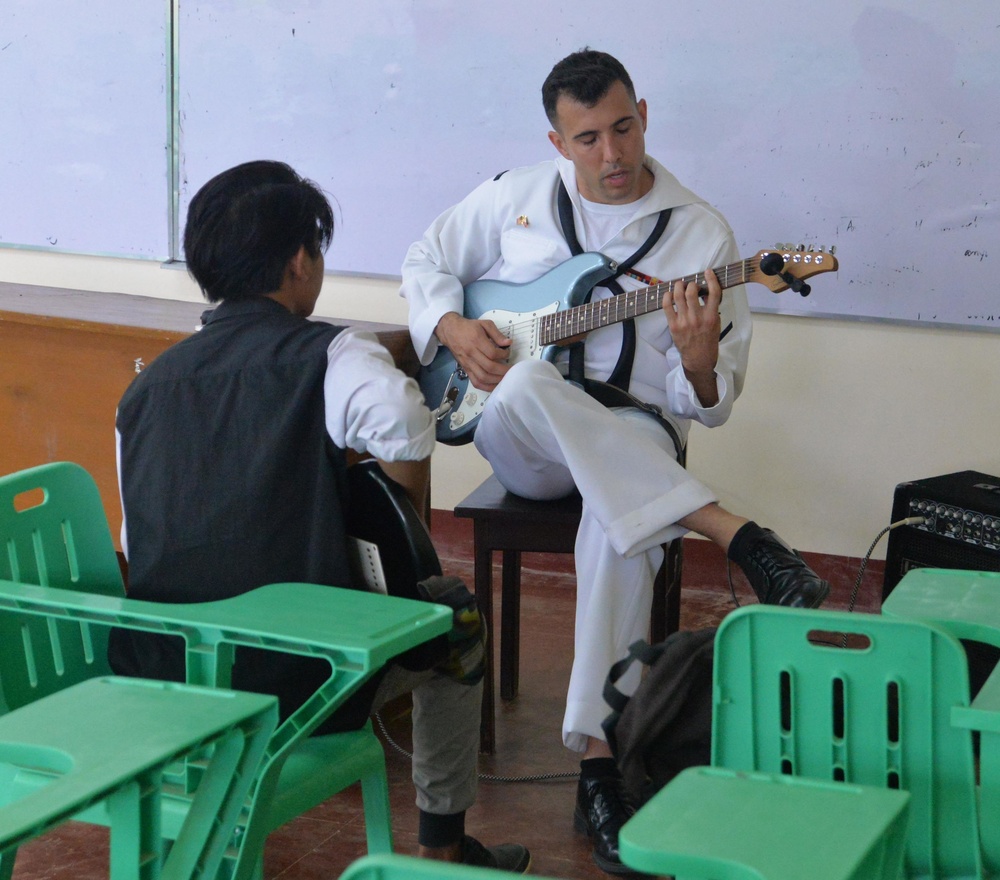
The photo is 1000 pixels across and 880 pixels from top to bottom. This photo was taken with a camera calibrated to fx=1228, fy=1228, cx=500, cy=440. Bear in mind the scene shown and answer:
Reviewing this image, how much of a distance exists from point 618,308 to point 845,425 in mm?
1154

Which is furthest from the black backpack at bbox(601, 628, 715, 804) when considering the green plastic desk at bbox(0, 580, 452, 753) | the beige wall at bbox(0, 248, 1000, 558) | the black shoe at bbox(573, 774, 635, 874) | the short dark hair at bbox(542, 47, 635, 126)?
the beige wall at bbox(0, 248, 1000, 558)

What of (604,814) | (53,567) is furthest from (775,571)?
(53,567)

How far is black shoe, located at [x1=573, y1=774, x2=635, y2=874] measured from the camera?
6.39 feet

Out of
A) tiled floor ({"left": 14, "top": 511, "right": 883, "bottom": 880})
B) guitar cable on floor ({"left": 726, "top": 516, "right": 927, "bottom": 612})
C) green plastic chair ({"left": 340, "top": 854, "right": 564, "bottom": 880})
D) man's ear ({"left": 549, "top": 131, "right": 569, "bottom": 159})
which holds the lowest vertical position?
tiled floor ({"left": 14, "top": 511, "right": 883, "bottom": 880})

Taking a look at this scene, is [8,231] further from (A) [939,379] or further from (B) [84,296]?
(A) [939,379]

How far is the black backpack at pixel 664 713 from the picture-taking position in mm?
1479

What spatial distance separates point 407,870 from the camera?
673mm

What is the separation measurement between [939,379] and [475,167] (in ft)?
4.50

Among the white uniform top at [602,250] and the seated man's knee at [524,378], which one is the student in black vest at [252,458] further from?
the white uniform top at [602,250]

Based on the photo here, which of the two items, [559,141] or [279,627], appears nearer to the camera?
[279,627]

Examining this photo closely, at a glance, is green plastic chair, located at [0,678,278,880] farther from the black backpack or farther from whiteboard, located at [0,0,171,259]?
whiteboard, located at [0,0,171,259]

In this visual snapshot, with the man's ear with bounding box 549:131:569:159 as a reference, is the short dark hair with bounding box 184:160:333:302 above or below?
below

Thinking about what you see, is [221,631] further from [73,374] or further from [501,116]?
[501,116]

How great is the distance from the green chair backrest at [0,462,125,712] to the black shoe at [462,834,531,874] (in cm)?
61
